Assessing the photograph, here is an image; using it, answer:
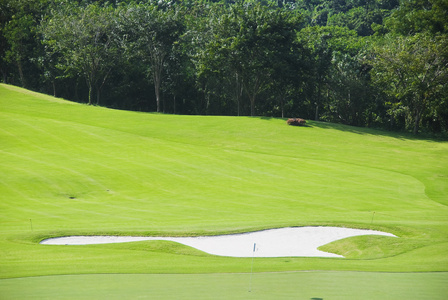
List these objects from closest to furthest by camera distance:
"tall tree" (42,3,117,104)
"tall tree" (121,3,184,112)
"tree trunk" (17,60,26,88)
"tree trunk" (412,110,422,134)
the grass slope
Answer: the grass slope
"tree trunk" (412,110,422,134)
"tall tree" (42,3,117,104)
"tall tree" (121,3,184,112)
"tree trunk" (17,60,26,88)

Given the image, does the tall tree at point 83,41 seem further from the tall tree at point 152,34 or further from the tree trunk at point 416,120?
the tree trunk at point 416,120

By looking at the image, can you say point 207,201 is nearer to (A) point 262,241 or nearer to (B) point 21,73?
(A) point 262,241

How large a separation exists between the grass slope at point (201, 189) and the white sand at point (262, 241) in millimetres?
694

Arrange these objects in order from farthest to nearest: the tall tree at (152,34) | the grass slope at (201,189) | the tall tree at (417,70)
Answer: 1. the tall tree at (152,34)
2. the tall tree at (417,70)
3. the grass slope at (201,189)

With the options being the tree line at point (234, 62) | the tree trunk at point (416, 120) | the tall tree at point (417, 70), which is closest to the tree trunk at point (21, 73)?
the tree line at point (234, 62)

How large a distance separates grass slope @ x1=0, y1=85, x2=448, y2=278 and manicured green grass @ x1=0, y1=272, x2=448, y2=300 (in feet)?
2.52

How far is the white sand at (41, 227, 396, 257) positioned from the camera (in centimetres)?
1545

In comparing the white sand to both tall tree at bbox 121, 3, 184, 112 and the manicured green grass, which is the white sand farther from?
tall tree at bbox 121, 3, 184, 112

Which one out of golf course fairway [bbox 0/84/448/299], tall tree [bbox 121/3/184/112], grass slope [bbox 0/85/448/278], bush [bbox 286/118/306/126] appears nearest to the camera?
golf course fairway [bbox 0/84/448/299]

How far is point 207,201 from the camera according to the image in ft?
82.7

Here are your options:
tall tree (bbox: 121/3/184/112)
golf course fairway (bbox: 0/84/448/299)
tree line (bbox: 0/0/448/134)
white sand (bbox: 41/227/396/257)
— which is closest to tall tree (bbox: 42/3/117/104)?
tree line (bbox: 0/0/448/134)

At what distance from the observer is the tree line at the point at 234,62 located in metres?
59.9

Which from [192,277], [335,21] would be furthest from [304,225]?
[335,21]

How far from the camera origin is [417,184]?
104 ft
